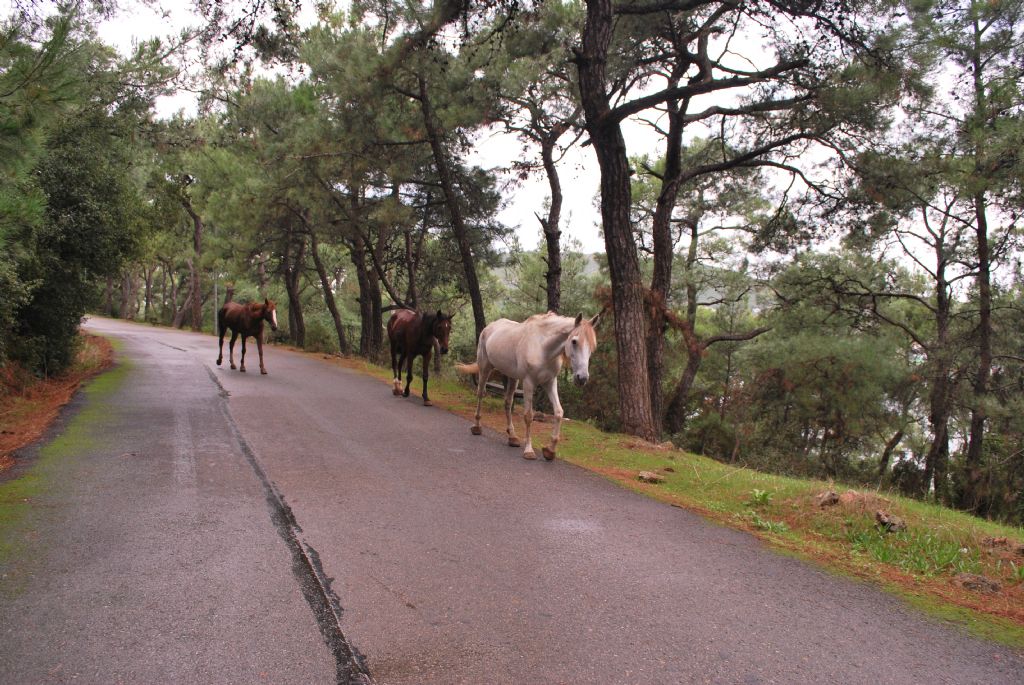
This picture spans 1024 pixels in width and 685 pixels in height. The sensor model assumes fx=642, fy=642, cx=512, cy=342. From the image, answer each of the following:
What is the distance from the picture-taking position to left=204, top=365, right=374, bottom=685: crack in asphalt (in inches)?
121

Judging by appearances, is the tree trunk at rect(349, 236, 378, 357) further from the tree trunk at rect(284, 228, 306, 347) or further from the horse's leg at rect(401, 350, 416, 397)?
the horse's leg at rect(401, 350, 416, 397)

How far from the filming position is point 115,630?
3.33 m

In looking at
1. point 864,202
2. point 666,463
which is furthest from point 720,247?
point 666,463

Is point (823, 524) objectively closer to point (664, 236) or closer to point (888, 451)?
point (664, 236)

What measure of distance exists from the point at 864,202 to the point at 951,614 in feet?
35.9

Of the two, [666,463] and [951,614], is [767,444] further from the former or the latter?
[951,614]

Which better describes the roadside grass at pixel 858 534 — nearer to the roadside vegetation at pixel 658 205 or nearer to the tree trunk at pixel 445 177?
the roadside vegetation at pixel 658 205

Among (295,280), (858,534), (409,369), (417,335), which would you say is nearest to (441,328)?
(417,335)

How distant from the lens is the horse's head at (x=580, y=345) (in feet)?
24.6

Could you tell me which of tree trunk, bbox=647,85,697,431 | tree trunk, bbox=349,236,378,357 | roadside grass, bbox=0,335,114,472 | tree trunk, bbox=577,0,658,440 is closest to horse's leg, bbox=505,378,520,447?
tree trunk, bbox=577,0,658,440

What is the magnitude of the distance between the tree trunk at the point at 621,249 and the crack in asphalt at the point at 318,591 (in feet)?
21.4

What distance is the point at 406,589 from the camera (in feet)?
13.2

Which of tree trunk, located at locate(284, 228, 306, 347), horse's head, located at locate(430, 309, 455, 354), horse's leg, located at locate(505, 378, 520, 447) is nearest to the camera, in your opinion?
horse's leg, located at locate(505, 378, 520, 447)

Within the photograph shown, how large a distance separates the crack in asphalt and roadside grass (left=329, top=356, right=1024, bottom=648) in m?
3.38
